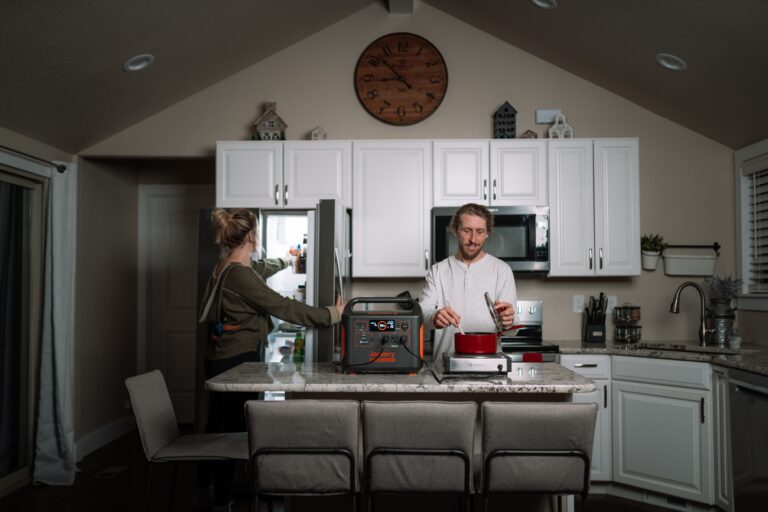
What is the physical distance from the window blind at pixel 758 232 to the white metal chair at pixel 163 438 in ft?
10.3

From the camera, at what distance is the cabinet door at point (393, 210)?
12.9 feet

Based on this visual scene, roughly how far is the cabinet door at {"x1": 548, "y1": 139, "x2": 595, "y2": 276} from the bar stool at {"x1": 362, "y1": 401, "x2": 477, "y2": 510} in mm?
2303

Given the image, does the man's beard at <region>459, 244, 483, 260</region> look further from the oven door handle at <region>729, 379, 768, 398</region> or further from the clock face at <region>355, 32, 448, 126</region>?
the clock face at <region>355, 32, 448, 126</region>

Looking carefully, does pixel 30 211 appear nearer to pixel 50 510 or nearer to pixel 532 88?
pixel 50 510

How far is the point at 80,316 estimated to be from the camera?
425cm

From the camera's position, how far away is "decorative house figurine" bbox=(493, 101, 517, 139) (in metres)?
4.08

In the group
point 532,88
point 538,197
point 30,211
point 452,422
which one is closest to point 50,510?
point 30,211

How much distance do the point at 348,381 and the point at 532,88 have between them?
2.91 meters

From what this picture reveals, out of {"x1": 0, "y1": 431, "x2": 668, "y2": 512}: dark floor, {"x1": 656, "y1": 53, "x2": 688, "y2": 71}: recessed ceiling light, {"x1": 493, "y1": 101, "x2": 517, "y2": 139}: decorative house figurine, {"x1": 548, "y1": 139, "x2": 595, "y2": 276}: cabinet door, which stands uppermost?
{"x1": 656, "y1": 53, "x2": 688, "y2": 71}: recessed ceiling light

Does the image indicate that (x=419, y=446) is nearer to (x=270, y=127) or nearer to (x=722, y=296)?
(x=722, y=296)

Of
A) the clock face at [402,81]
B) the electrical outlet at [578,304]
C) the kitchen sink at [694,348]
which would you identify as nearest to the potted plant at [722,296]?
the kitchen sink at [694,348]

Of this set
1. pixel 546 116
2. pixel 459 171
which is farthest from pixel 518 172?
pixel 546 116

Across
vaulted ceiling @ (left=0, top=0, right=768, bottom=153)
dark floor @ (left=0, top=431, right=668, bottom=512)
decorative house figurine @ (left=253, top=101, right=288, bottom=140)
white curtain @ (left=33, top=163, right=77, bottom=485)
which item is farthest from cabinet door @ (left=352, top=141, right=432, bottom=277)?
white curtain @ (left=33, top=163, right=77, bottom=485)

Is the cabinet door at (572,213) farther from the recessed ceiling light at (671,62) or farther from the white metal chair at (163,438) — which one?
the white metal chair at (163,438)
